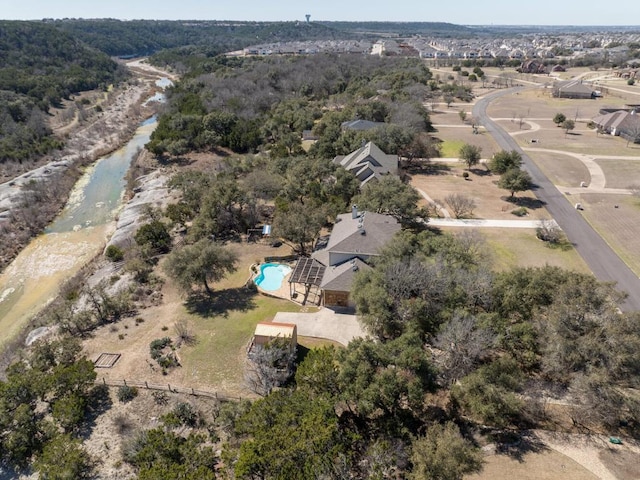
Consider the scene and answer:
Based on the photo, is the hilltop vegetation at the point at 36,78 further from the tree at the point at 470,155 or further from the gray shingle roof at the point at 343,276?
the tree at the point at 470,155

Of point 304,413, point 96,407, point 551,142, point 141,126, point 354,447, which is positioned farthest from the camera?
point 141,126

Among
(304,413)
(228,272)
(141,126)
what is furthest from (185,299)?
(141,126)

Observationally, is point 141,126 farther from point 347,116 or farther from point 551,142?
point 551,142

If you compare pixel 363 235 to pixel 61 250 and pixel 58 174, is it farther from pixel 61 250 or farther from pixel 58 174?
pixel 58 174

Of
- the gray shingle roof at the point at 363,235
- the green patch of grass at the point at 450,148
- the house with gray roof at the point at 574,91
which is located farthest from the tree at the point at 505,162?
the house with gray roof at the point at 574,91

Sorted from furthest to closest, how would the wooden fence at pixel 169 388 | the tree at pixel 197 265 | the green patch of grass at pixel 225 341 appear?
the tree at pixel 197 265 → the green patch of grass at pixel 225 341 → the wooden fence at pixel 169 388

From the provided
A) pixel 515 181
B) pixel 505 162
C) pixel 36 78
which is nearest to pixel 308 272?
pixel 515 181
